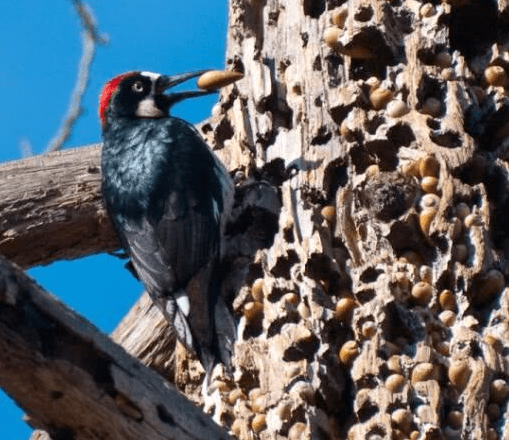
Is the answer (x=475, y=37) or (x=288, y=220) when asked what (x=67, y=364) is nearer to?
(x=288, y=220)

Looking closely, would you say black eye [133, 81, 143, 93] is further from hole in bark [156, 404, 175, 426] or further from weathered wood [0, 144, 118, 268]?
hole in bark [156, 404, 175, 426]

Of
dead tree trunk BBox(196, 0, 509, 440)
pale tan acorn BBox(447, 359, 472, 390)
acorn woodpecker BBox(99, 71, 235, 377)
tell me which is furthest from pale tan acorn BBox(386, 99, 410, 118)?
pale tan acorn BBox(447, 359, 472, 390)

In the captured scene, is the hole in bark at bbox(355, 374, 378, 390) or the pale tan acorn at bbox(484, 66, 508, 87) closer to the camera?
the hole in bark at bbox(355, 374, 378, 390)

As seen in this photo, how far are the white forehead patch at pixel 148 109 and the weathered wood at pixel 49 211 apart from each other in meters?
0.41

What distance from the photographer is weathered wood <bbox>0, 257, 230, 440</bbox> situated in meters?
2.18

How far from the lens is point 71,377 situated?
7.25ft

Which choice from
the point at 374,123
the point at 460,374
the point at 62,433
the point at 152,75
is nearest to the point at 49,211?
the point at 152,75

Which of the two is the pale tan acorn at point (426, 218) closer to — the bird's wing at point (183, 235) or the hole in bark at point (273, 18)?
the bird's wing at point (183, 235)

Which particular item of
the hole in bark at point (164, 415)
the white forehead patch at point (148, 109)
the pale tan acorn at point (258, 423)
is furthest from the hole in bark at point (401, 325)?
the white forehead patch at point (148, 109)

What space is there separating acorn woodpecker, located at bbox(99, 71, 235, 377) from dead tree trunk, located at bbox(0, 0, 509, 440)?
0.07 m

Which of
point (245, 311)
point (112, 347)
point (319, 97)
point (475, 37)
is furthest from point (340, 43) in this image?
point (112, 347)

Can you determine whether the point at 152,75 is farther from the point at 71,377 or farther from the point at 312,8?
the point at 71,377

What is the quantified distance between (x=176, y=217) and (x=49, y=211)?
410mm

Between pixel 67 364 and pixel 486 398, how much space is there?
1083mm
